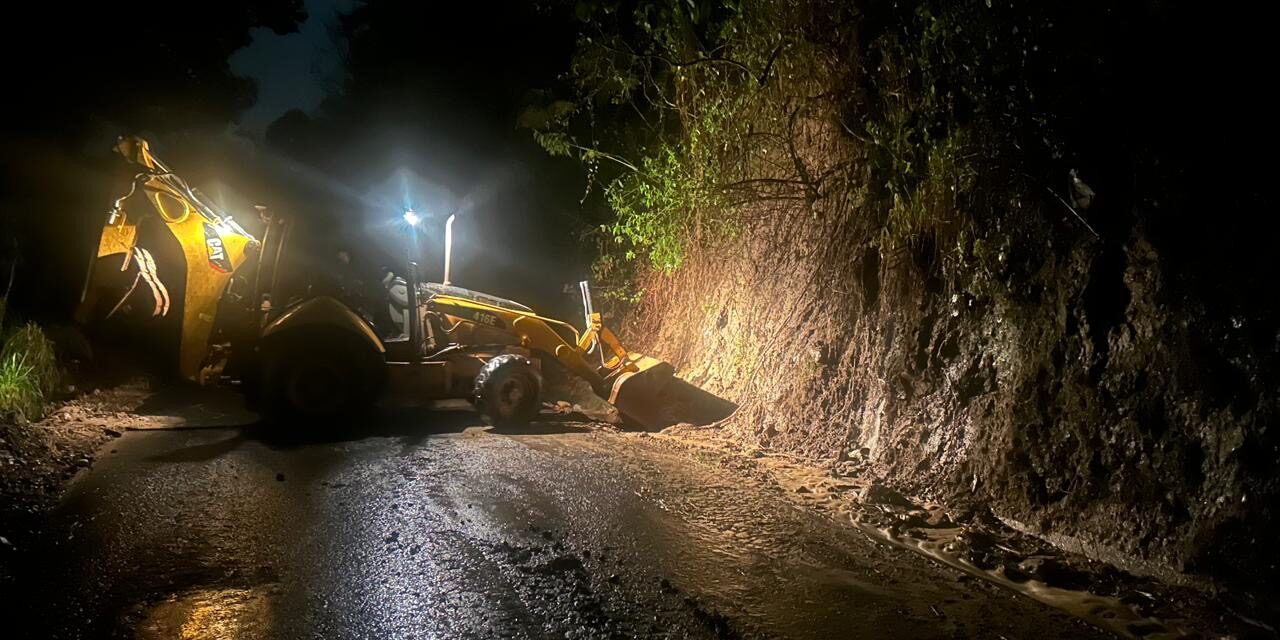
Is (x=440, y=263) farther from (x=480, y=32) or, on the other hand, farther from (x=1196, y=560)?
(x=1196, y=560)

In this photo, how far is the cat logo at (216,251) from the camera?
9.85m

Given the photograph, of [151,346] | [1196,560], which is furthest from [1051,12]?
[151,346]

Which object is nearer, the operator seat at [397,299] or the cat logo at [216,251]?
the cat logo at [216,251]

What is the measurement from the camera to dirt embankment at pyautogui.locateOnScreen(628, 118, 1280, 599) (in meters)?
4.84

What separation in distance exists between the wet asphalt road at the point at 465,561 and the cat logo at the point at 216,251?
275 cm

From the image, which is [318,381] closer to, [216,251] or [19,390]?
[216,251]

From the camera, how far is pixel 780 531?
6.10 metres

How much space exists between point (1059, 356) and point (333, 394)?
778 centimetres

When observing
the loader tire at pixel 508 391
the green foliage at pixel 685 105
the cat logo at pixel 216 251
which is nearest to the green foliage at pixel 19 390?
the cat logo at pixel 216 251

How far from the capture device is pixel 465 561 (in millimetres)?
5207

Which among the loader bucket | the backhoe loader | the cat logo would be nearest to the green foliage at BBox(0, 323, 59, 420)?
the backhoe loader

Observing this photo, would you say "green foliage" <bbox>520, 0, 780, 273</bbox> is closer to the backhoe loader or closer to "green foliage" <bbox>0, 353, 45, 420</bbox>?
the backhoe loader

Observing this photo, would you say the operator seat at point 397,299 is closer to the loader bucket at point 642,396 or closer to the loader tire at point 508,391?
the loader tire at point 508,391

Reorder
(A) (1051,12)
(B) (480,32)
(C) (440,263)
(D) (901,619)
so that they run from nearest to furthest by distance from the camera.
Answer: (D) (901,619)
(A) (1051,12)
(B) (480,32)
(C) (440,263)
